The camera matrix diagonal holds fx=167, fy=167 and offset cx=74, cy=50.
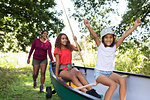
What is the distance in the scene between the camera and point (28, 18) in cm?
666

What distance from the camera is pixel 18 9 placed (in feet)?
21.4

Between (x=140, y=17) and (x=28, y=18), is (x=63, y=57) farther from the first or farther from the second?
(x=140, y=17)

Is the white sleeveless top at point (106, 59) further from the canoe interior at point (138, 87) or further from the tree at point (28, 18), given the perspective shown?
the tree at point (28, 18)

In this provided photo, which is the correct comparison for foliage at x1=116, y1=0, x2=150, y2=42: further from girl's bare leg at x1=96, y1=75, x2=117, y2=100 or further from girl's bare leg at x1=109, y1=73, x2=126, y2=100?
girl's bare leg at x1=96, y1=75, x2=117, y2=100

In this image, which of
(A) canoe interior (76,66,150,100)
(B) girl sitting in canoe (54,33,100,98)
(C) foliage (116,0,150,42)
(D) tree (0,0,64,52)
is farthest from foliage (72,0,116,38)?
(A) canoe interior (76,66,150,100)

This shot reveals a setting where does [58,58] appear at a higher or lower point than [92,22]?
lower

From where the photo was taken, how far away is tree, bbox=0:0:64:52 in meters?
6.39

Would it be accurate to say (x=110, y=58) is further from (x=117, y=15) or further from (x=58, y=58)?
(x=117, y=15)

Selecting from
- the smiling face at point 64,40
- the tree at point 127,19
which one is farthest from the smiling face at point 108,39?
the tree at point 127,19

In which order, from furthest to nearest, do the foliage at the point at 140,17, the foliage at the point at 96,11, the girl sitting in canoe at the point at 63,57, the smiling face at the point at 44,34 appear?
the foliage at the point at 96,11 < the foliage at the point at 140,17 < the smiling face at the point at 44,34 < the girl sitting in canoe at the point at 63,57

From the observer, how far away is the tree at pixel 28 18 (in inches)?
252

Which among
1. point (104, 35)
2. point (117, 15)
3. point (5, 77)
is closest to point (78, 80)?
point (104, 35)

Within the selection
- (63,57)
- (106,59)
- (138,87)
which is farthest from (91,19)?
(106,59)

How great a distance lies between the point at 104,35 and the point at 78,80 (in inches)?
43.0
